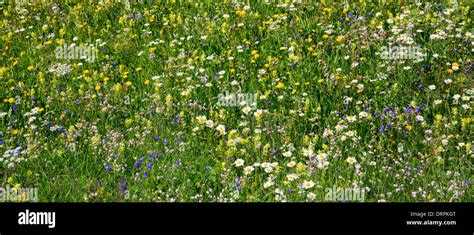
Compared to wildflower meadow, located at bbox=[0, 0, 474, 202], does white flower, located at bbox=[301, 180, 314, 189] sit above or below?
below

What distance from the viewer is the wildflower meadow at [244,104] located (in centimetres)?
605

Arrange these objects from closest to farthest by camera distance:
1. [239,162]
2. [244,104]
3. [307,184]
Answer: [307,184]
[239,162]
[244,104]

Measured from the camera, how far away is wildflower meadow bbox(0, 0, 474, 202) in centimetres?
605

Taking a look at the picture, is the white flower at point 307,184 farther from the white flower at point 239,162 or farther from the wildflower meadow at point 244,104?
the white flower at point 239,162

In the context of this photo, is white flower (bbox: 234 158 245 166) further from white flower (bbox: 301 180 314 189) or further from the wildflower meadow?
white flower (bbox: 301 180 314 189)

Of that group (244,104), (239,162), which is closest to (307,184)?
(239,162)

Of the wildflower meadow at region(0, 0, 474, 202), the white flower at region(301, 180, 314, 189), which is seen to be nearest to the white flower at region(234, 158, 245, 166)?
the wildflower meadow at region(0, 0, 474, 202)

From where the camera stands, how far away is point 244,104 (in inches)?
290

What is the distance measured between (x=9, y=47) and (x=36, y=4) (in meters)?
1.66

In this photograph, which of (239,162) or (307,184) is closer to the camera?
(307,184)

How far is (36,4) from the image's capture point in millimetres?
11242

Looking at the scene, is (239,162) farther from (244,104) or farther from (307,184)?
(244,104)
